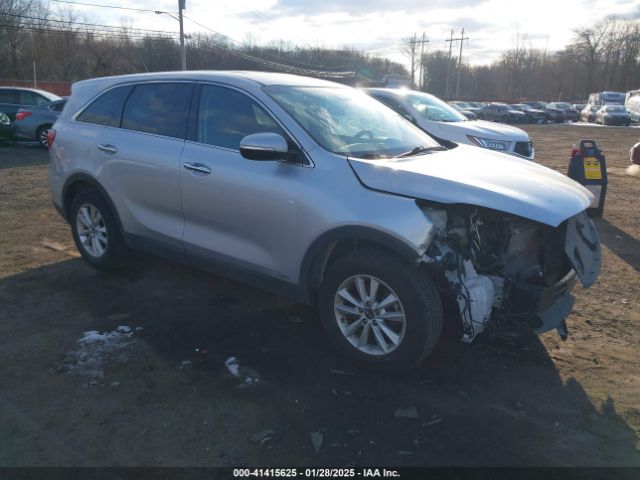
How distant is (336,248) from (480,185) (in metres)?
1.06

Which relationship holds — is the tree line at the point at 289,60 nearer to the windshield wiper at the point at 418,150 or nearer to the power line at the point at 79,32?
the power line at the point at 79,32

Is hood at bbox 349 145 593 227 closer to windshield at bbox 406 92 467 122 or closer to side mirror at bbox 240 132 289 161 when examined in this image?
side mirror at bbox 240 132 289 161

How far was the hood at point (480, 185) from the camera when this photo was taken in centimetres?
312

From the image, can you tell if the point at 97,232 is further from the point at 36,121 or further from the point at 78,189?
the point at 36,121

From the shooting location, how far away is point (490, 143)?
8.92m

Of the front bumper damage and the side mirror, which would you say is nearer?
the front bumper damage

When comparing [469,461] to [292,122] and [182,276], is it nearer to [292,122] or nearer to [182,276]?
[292,122]

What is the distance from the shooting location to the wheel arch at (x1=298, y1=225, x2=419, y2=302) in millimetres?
3232

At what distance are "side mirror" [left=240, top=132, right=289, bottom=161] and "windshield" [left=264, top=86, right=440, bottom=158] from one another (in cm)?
29

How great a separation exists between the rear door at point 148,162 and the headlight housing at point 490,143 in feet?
19.0

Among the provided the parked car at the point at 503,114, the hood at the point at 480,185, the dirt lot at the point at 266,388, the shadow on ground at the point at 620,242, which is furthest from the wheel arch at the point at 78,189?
the parked car at the point at 503,114

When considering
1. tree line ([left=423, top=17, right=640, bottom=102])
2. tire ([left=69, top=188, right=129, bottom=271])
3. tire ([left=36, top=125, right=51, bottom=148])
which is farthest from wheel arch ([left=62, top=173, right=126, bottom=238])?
tree line ([left=423, top=17, right=640, bottom=102])

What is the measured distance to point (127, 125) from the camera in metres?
4.78

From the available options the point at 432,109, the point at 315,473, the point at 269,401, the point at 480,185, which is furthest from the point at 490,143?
the point at 315,473
